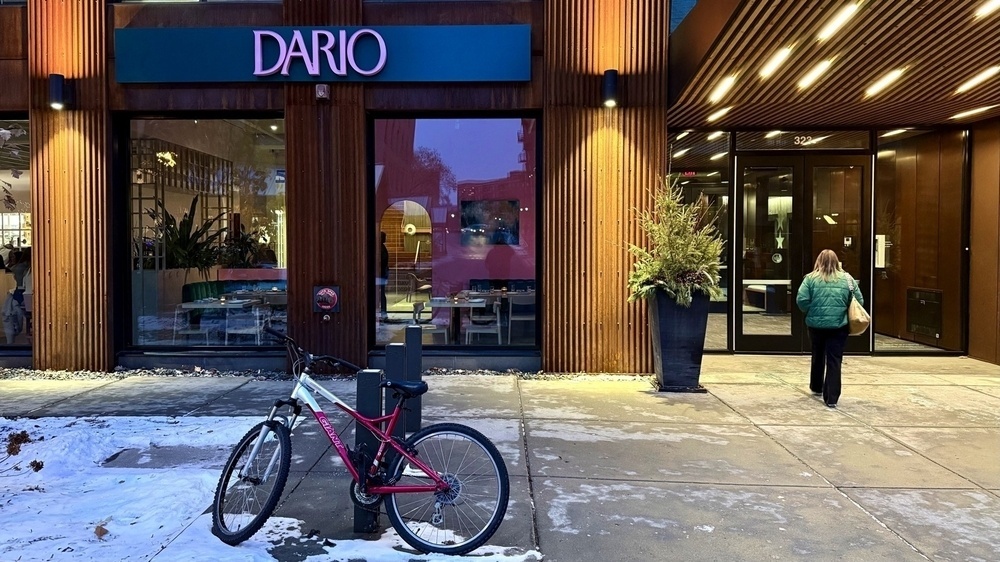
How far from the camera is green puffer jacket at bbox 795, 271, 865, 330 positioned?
6.85m

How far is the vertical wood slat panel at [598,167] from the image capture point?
8.26 m

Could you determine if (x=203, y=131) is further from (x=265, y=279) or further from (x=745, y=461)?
(x=745, y=461)

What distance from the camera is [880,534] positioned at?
3.92 metres

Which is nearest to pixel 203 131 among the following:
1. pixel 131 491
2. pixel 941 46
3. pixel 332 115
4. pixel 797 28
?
pixel 332 115

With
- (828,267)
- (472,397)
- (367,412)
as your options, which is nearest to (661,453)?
(472,397)

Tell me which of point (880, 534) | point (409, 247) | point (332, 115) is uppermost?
point (332, 115)

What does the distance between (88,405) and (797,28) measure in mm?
7865

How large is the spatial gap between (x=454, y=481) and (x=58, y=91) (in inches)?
310

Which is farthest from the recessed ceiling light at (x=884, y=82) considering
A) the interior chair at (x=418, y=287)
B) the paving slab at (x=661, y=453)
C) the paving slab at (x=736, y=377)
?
the interior chair at (x=418, y=287)

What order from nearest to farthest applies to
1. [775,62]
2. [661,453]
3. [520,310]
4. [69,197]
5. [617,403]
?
1. [661,453]
2. [775,62]
3. [617,403]
4. [69,197]
5. [520,310]

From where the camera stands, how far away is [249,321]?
30.1ft

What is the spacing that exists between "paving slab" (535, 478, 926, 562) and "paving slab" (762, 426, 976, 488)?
1.68ft

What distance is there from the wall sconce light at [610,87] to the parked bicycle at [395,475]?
539cm

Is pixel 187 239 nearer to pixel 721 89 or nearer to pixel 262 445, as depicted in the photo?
pixel 262 445
